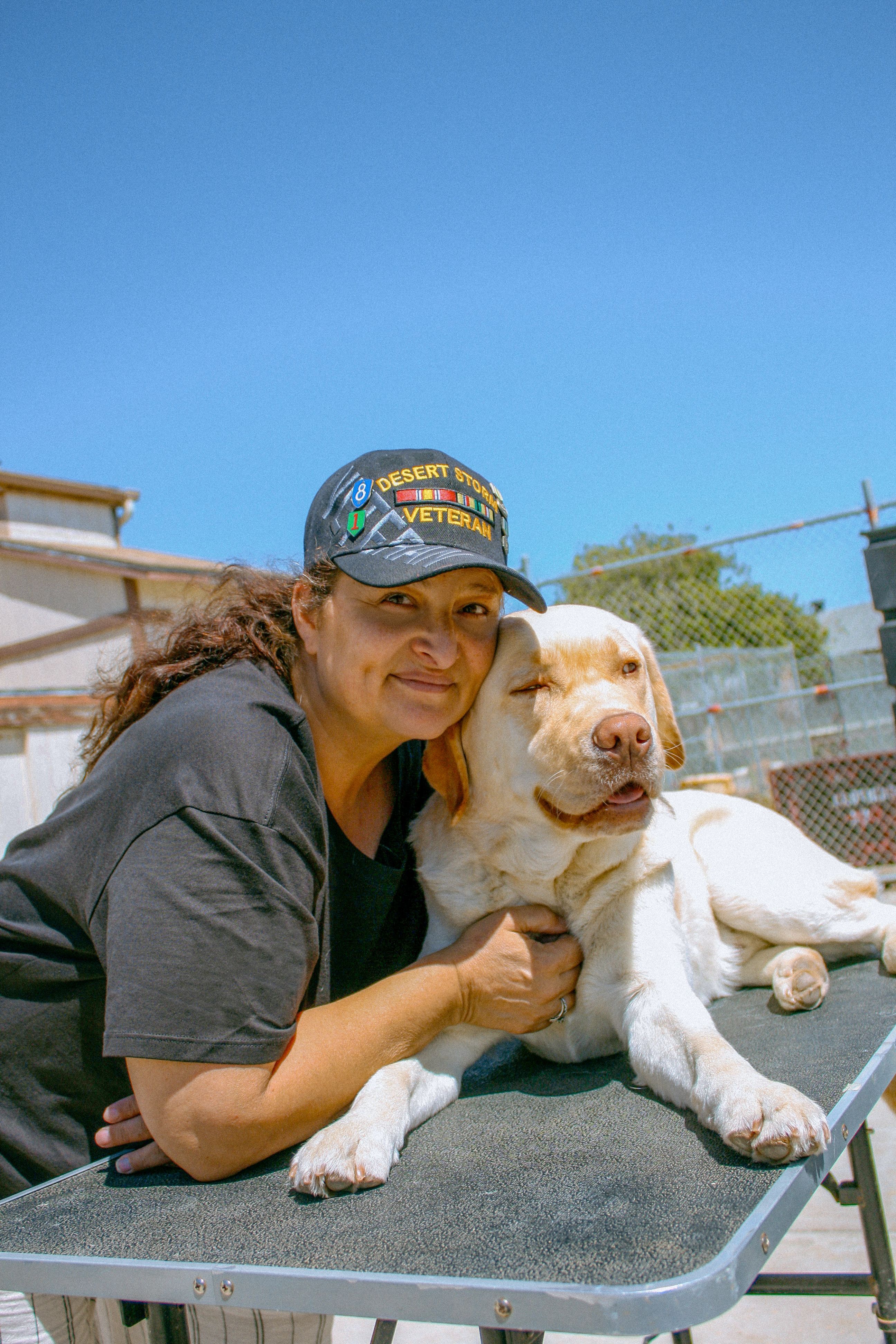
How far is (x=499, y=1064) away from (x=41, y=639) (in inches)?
498

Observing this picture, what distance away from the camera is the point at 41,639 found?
531 inches

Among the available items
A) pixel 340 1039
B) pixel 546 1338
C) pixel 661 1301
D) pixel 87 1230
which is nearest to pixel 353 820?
pixel 340 1039

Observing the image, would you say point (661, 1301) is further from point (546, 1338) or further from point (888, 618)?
point (888, 618)

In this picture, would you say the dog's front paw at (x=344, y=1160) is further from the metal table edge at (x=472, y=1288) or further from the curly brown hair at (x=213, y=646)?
the curly brown hair at (x=213, y=646)

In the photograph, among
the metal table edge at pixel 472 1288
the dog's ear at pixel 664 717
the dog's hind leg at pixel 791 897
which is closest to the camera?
the metal table edge at pixel 472 1288

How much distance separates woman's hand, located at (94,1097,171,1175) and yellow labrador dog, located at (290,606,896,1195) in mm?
366

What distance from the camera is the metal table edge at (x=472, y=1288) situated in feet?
3.39

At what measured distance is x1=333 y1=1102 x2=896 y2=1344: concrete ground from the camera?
2.99 meters

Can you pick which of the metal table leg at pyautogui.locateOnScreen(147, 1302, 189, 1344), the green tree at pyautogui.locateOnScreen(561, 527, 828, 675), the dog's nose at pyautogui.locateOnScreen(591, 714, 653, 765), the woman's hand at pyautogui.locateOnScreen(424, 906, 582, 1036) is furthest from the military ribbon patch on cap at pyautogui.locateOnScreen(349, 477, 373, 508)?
the green tree at pyautogui.locateOnScreen(561, 527, 828, 675)

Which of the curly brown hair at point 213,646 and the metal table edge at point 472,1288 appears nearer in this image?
the metal table edge at point 472,1288

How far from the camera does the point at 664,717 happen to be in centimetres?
261

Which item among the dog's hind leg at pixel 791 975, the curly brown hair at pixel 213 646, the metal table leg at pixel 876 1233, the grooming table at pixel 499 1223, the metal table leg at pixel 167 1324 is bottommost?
the metal table leg at pixel 876 1233

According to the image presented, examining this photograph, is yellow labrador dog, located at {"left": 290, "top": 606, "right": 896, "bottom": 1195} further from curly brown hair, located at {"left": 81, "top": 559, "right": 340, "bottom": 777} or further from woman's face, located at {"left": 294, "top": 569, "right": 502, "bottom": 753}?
curly brown hair, located at {"left": 81, "top": 559, "right": 340, "bottom": 777}

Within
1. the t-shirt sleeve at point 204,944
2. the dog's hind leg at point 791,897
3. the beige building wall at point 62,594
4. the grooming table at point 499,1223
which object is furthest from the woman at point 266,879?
the beige building wall at point 62,594
